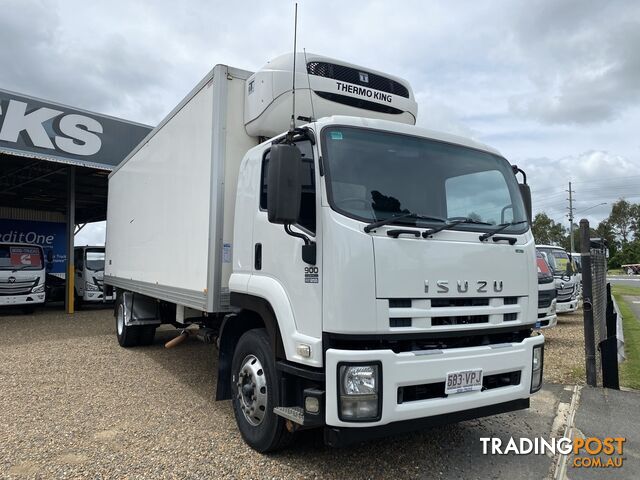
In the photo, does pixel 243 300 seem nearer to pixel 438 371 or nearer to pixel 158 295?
pixel 438 371

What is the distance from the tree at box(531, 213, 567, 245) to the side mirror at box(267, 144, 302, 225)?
7429 centimetres

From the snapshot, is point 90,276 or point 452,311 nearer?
point 452,311

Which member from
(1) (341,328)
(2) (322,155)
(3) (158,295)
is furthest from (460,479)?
(3) (158,295)

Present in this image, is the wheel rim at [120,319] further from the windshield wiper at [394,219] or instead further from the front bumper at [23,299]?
the front bumper at [23,299]

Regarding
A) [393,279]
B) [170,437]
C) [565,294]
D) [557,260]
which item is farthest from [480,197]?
[557,260]

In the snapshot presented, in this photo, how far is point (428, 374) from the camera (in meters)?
2.96

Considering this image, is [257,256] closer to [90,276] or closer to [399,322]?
[399,322]

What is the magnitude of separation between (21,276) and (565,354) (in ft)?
45.8

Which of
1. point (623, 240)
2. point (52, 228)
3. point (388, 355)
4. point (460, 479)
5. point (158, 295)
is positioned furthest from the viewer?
point (623, 240)

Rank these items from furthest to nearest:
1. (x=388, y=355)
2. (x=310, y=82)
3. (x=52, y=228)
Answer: (x=52, y=228) < (x=310, y=82) < (x=388, y=355)

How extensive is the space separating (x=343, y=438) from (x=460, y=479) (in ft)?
3.65

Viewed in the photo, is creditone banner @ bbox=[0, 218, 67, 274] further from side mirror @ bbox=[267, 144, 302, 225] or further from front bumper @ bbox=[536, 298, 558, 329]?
side mirror @ bbox=[267, 144, 302, 225]

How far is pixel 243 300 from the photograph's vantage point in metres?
3.91

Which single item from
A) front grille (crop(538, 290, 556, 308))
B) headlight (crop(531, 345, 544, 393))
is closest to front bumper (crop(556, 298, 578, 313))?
front grille (crop(538, 290, 556, 308))
